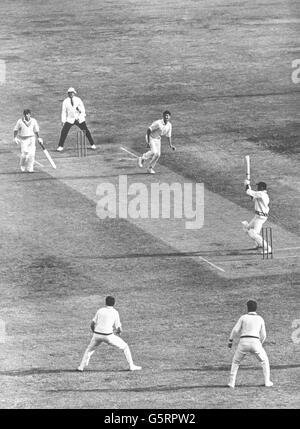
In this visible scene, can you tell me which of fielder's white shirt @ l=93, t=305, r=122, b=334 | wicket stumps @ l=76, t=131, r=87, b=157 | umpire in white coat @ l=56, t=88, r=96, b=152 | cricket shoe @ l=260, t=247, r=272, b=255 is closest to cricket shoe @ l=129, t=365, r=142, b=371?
fielder's white shirt @ l=93, t=305, r=122, b=334

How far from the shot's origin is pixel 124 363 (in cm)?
4256

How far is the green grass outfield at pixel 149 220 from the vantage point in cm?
4184

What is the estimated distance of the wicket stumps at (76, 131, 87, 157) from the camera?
64938 millimetres


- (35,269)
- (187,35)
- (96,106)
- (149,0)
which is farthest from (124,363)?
(149,0)

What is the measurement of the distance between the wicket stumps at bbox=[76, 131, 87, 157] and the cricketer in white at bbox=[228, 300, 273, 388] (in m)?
25.7

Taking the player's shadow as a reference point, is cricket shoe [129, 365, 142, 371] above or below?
above

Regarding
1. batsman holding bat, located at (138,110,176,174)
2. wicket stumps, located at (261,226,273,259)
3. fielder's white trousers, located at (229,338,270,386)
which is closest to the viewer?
fielder's white trousers, located at (229,338,270,386)

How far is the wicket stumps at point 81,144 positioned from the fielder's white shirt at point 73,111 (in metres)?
2.19

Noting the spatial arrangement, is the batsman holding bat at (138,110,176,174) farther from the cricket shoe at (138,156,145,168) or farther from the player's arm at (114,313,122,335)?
the player's arm at (114,313,122,335)

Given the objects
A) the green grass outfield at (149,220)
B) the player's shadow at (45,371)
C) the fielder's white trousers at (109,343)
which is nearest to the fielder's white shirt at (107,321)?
the fielder's white trousers at (109,343)

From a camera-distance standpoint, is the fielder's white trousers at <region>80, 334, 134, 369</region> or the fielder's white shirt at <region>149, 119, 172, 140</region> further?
the fielder's white shirt at <region>149, 119, 172, 140</region>

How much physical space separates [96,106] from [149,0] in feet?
56.8

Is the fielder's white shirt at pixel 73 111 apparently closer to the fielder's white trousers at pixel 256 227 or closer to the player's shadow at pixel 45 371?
the fielder's white trousers at pixel 256 227

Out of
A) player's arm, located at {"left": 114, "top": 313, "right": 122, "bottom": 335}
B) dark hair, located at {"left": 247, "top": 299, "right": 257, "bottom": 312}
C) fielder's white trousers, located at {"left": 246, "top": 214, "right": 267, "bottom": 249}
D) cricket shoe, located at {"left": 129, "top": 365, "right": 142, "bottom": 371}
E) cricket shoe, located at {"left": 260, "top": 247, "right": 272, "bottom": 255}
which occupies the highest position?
fielder's white trousers, located at {"left": 246, "top": 214, "right": 267, "bottom": 249}
